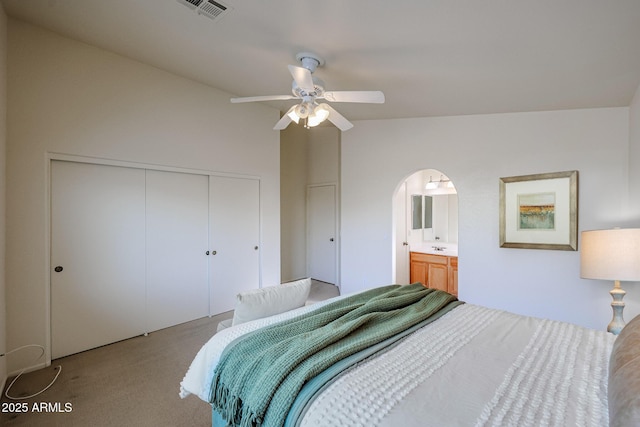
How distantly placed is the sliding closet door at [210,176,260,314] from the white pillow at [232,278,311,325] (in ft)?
6.51

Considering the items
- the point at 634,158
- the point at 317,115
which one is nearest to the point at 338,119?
the point at 317,115

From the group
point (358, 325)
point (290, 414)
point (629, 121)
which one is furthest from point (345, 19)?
point (629, 121)

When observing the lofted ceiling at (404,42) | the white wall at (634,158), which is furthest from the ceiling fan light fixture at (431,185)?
the white wall at (634,158)

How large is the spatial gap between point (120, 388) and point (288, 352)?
5.81 ft

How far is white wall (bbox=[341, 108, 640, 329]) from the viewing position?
287 centimetres

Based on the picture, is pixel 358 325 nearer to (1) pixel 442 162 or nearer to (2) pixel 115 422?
(2) pixel 115 422

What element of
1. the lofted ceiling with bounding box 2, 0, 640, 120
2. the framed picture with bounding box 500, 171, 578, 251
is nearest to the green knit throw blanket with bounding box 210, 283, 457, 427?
the lofted ceiling with bounding box 2, 0, 640, 120

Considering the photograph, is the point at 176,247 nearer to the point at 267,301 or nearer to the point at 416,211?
the point at 267,301

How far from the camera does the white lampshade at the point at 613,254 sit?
2109 mm

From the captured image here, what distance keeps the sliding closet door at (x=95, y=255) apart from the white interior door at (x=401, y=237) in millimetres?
3188

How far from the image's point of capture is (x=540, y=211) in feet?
10.2

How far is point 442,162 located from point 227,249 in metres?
2.92

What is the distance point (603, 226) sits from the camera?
2842mm

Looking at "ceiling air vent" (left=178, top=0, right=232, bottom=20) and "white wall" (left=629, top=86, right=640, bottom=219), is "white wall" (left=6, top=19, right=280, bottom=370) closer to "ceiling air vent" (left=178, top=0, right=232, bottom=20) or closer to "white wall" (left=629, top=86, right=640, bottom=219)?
"ceiling air vent" (left=178, top=0, right=232, bottom=20)
